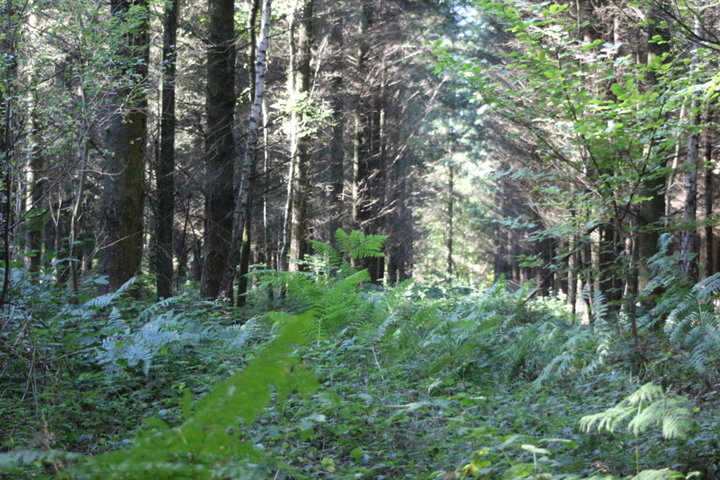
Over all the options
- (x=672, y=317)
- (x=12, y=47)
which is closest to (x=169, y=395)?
(x=12, y=47)

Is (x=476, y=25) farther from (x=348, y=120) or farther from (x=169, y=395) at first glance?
(x=169, y=395)

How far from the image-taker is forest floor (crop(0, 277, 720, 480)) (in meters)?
1.65

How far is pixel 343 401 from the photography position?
3.76m

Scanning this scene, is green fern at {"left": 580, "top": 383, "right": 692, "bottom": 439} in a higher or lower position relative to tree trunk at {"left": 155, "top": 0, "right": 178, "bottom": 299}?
lower

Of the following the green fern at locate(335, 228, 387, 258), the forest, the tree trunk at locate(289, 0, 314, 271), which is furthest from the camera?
the tree trunk at locate(289, 0, 314, 271)

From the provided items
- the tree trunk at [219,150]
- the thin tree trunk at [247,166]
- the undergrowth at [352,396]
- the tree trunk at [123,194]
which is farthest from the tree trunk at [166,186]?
the undergrowth at [352,396]

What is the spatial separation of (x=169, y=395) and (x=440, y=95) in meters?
19.9

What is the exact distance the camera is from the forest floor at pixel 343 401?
1646mm

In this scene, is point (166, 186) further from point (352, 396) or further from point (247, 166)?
point (352, 396)

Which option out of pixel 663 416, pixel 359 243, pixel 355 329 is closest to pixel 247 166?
pixel 359 243

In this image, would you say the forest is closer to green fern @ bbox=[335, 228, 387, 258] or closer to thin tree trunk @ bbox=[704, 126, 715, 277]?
green fern @ bbox=[335, 228, 387, 258]

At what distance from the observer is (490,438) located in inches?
122

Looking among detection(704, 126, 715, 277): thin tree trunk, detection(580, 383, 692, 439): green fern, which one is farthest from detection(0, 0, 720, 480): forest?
detection(704, 126, 715, 277): thin tree trunk

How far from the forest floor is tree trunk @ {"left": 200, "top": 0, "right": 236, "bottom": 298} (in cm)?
362
